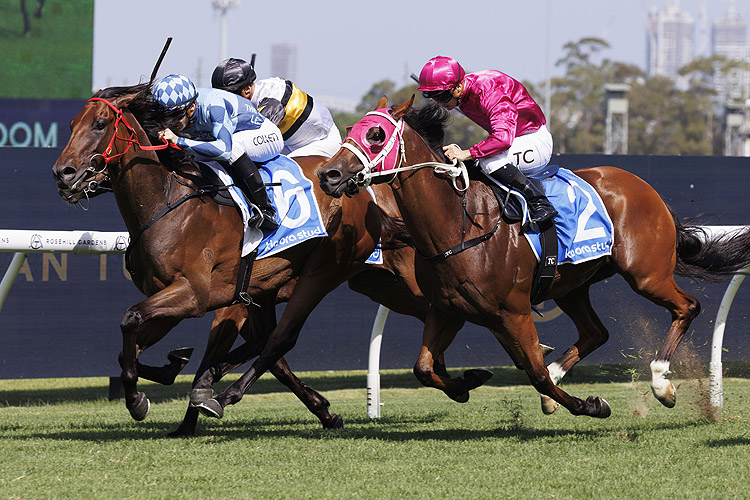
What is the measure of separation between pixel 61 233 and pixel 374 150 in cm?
227

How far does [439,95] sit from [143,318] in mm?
1783

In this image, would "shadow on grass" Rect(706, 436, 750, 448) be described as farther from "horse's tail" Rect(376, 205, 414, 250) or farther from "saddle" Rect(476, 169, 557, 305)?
"horse's tail" Rect(376, 205, 414, 250)

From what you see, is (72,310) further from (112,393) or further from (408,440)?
(408,440)

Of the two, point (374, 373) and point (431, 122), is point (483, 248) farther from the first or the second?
point (374, 373)

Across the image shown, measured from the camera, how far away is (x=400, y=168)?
15.4ft

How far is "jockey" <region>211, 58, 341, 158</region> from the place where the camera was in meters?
5.75

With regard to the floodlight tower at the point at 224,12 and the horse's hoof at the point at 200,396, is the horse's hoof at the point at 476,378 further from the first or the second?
the floodlight tower at the point at 224,12

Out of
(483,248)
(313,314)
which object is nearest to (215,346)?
(483,248)

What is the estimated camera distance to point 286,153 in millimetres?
6348

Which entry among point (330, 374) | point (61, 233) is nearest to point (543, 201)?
point (61, 233)

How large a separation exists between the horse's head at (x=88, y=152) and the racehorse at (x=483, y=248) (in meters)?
1.10

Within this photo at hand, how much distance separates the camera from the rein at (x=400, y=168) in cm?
457

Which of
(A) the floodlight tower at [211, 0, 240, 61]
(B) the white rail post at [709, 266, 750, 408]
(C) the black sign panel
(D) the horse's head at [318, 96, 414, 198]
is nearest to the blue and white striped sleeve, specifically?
(D) the horse's head at [318, 96, 414, 198]

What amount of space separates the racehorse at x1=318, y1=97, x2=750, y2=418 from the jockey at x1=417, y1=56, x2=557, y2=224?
11cm
